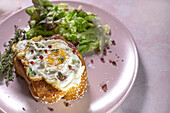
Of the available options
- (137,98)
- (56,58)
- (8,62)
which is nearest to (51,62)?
(56,58)

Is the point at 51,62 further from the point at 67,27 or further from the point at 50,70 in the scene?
the point at 67,27

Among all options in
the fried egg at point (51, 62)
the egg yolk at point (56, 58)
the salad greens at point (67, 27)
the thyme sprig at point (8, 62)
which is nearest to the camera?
the fried egg at point (51, 62)

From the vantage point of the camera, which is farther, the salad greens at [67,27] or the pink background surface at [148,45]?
the salad greens at [67,27]

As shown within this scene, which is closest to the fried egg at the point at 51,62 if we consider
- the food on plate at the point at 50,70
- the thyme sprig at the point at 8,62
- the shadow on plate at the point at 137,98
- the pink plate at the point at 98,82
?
the food on plate at the point at 50,70

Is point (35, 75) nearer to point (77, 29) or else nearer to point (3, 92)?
point (3, 92)

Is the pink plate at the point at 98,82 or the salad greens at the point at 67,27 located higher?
the salad greens at the point at 67,27

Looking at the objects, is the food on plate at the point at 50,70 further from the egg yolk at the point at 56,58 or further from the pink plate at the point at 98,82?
the pink plate at the point at 98,82

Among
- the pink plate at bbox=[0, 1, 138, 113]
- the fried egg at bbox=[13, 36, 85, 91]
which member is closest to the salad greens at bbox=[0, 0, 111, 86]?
the pink plate at bbox=[0, 1, 138, 113]
